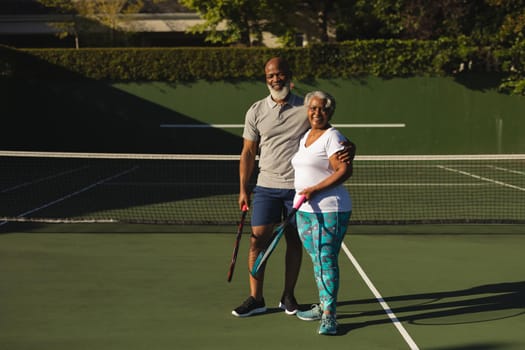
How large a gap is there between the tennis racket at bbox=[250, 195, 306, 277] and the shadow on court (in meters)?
0.75

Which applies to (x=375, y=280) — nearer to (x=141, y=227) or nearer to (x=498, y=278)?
(x=498, y=278)

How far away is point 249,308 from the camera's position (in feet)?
17.6

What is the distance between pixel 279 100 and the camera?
5133mm

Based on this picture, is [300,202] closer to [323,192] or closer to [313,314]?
[323,192]

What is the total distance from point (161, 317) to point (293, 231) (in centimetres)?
122

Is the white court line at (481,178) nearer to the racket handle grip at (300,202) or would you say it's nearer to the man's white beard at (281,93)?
the man's white beard at (281,93)

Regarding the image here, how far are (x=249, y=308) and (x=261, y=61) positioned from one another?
53.0ft

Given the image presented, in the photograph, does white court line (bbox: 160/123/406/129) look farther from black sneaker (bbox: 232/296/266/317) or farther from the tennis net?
black sneaker (bbox: 232/296/266/317)

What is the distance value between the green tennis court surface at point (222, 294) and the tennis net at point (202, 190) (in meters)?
1.43

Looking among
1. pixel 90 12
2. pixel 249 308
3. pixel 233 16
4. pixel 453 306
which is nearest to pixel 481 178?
pixel 453 306

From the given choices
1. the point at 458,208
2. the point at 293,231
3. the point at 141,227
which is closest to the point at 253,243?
the point at 293,231

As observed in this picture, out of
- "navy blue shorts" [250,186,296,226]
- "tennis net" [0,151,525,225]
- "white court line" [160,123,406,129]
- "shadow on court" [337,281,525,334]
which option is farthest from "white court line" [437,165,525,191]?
"navy blue shorts" [250,186,296,226]

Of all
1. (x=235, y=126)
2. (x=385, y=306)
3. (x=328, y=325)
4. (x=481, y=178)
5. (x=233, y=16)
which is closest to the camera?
(x=328, y=325)

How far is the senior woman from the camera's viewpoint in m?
4.57
